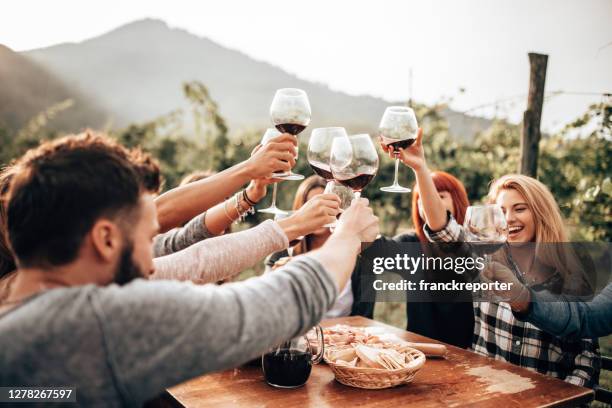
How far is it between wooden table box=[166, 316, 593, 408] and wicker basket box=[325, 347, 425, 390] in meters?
0.02

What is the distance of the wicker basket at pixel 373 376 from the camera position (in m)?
1.73

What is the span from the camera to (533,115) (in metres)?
3.72

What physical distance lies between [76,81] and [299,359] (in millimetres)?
10711

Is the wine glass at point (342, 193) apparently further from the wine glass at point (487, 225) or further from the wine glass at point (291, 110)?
the wine glass at point (487, 225)

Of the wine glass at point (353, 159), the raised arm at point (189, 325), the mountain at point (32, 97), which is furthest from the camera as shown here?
the mountain at point (32, 97)

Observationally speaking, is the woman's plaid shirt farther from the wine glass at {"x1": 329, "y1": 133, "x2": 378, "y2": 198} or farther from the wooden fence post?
the wooden fence post

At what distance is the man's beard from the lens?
108 cm

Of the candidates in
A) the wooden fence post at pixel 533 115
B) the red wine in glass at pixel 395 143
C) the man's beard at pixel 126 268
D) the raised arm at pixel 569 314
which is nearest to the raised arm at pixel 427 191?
the red wine in glass at pixel 395 143

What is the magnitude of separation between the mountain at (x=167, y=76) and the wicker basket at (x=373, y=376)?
26.4ft

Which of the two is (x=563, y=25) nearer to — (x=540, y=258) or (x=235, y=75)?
(x=540, y=258)

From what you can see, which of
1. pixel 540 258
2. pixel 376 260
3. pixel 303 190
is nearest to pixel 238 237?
pixel 540 258

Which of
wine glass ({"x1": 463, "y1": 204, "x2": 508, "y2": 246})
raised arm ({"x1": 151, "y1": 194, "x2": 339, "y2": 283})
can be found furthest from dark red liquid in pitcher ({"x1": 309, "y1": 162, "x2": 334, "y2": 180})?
wine glass ({"x1": 463, "y1": 204, "x2": 508, "y2": 246})

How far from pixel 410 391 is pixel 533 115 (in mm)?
2662

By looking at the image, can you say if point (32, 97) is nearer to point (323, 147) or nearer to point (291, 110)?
point (291, 110)
